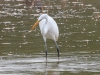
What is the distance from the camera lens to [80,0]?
93.2ft

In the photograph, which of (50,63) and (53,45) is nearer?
(50,63)

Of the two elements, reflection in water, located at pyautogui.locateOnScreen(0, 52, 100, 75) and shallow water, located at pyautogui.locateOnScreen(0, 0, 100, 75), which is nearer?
reflection in water, located at pyautogui.locateOnScreen(0, 52, 100, 75)

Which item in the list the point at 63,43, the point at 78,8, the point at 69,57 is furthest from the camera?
the point at 78,8

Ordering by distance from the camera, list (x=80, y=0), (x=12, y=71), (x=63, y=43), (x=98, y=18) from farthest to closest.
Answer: (x=80, y=0) < (x=98, y=18) < (x=63, y=43) < (x=12, y=71)

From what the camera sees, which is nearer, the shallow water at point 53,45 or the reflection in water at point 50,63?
the reflection in water at point 50,63

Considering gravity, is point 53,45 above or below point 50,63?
below

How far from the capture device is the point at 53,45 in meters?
13.7

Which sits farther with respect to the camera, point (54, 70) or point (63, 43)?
point (63, 43)

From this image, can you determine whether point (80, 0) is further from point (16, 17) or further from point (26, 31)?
point (26, 31)

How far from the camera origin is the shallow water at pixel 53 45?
1027 centimetres

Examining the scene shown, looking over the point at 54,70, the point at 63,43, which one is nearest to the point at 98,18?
the point at 63,43

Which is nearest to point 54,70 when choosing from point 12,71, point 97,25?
point 12,71

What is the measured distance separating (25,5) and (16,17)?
232 inches

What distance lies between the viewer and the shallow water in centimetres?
1027
